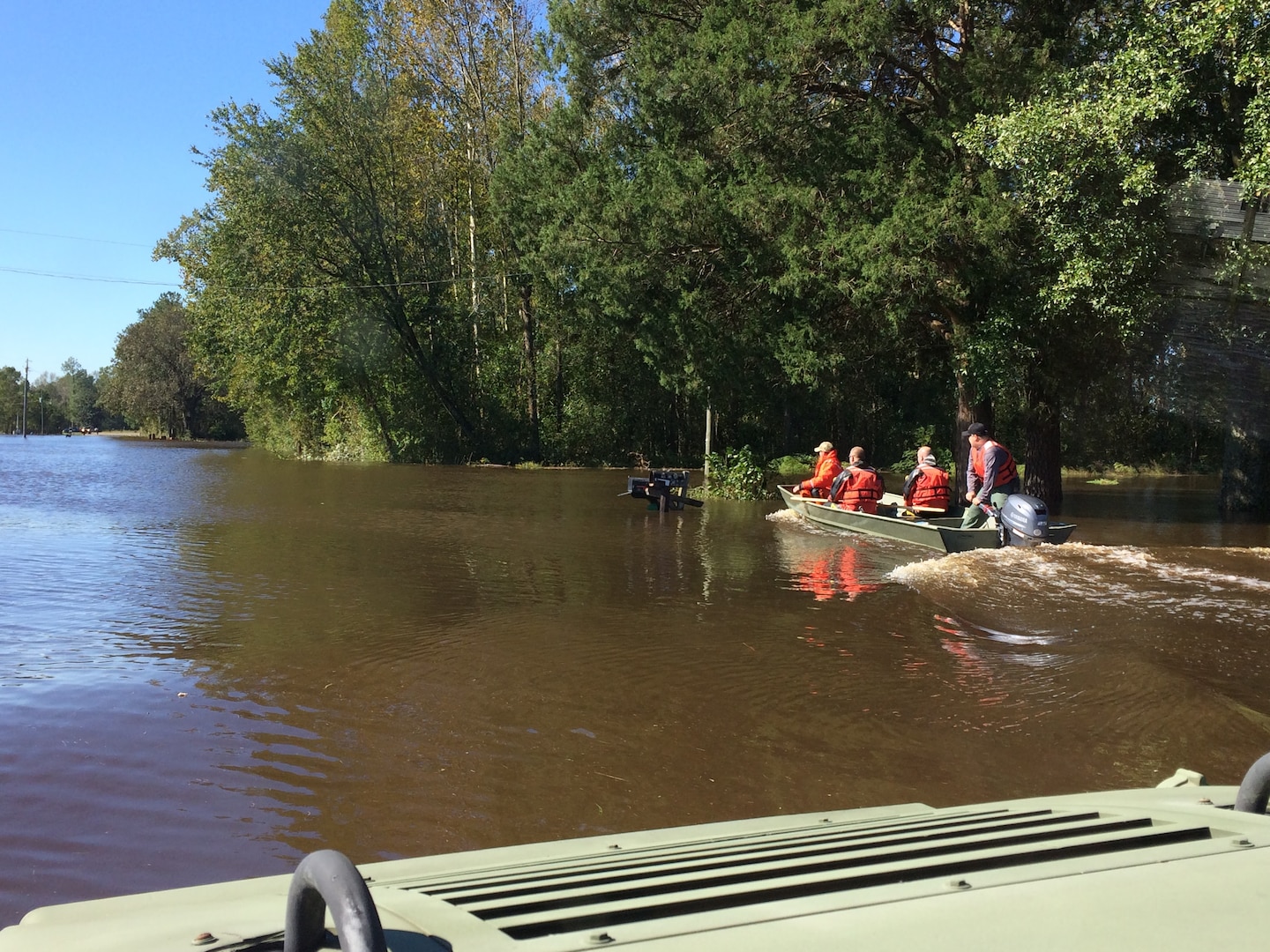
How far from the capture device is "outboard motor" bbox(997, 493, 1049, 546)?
48.0 feet

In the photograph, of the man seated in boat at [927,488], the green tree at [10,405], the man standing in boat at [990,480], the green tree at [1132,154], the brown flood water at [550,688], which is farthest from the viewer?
the green tree at [10,405]

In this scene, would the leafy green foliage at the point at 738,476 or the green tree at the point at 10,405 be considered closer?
the leafy green foliage at the point at 738,476

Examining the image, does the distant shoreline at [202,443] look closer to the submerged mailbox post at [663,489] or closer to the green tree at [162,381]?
the green tree at [162,381]

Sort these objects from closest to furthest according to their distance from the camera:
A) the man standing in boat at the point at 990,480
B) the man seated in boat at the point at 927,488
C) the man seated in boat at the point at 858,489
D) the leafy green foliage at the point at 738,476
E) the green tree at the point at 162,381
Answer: the man standing in boat at the point at 990,480
the man seated in boat at the point at 927,488
the man seated in boat at the point at 858,489
the leafy green foliage at the point at 738,476
the green tree at the point at 162,381

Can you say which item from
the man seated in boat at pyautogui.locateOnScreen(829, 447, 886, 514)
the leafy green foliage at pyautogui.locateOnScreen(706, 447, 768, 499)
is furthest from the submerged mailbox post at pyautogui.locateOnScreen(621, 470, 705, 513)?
the man seated in boat at pyautogui.locateOnScreen(829, 447, 886, 514)

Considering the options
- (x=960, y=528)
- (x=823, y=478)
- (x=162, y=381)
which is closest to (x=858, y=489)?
(x=823, y=478)

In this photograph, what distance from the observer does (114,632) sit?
31.2 ft

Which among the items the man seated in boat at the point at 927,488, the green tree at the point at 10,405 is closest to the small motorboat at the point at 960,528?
the man seated in boat at the point at 927,488

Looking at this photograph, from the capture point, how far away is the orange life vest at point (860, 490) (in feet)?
61.6

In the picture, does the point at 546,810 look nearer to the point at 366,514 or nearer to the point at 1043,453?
the point at 366,514

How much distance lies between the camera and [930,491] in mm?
18672

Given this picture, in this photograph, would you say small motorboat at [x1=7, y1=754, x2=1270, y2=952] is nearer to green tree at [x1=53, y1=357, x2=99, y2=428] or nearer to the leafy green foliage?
the leafy green foliage

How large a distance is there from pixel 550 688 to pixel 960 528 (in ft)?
32.5

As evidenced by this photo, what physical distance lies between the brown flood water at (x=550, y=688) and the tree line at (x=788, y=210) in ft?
18.1
